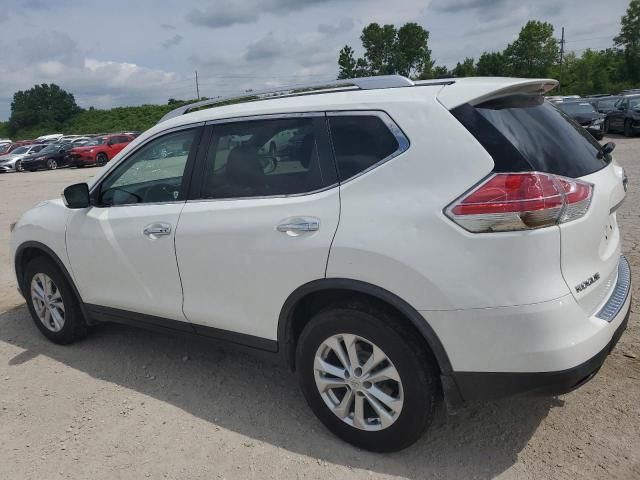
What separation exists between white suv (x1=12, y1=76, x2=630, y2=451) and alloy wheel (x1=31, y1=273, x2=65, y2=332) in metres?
1.24

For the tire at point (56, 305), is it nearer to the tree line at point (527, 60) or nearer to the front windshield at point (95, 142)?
the front windshield at point (95, 142)

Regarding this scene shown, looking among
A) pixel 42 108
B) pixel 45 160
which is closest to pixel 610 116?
pixel 45 160

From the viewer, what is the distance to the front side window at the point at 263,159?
293cm

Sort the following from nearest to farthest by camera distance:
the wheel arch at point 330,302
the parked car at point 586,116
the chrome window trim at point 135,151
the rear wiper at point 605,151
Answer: the wheel arch at point 330,302 < the rear wiper at point 605,151 < the chrome window trim at point 135,151 < the parked car at point 586,116

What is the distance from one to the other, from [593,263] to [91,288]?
11.0 ft

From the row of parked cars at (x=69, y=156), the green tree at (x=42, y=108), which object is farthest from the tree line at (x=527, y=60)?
the green tree at (x=42, y=108)

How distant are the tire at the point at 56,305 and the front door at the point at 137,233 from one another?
10.6 inches

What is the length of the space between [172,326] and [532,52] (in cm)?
7328

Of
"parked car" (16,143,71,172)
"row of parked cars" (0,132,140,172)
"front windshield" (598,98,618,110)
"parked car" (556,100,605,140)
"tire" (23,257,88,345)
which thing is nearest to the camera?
"tire" (23,257,88,345)

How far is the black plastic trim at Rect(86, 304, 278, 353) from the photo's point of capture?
10.4 feet

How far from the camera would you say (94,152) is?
2952cm

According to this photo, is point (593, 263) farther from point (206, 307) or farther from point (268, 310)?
point (206, 307)

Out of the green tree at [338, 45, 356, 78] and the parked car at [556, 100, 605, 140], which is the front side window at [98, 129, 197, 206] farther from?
the green tree at [338, 45, 356, 78]

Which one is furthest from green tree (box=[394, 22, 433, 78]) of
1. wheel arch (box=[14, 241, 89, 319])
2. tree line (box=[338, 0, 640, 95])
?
wheel arch (box=[14, 241, 89, 319])
